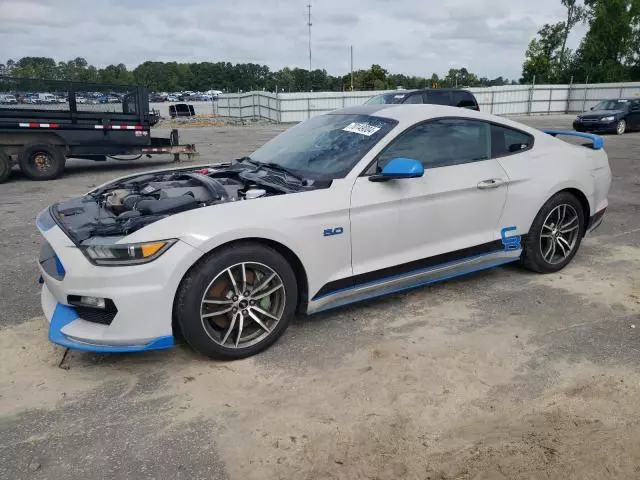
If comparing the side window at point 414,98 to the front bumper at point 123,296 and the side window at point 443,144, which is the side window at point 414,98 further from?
the front bumper at point 123,296

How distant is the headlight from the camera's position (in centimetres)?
286

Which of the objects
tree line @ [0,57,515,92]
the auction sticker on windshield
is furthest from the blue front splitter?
tree line @ [0,57,515,92]

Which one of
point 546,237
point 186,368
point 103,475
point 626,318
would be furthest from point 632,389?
point 103,475

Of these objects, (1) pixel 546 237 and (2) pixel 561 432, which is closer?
(2) pixel 561 432

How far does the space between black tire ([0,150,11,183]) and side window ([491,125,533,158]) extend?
384 inches

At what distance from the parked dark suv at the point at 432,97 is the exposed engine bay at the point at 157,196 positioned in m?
10.1

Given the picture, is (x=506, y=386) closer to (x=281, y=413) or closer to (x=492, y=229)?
(x=281, y=413)

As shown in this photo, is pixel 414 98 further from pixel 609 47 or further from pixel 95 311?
pixel 609 47

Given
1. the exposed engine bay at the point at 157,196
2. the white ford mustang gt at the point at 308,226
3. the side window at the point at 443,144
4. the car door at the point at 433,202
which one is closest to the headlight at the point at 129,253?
the white ford mustang gt at the point at 308,226

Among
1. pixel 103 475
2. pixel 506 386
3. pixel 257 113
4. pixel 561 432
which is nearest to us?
pixel 103 475

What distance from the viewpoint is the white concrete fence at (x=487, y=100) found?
2991cm

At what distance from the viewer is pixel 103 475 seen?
230cm

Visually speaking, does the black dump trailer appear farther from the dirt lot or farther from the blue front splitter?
the blue front splitter

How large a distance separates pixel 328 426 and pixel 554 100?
37566 millimetres
